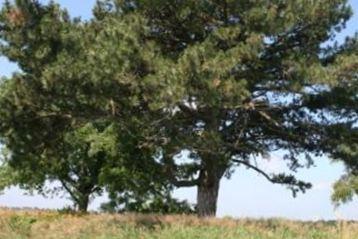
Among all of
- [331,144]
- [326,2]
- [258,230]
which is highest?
[326,2]

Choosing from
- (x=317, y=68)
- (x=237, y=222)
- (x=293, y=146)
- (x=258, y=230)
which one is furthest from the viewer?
(x=293, y=146)

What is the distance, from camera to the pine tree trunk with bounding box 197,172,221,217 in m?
24.6

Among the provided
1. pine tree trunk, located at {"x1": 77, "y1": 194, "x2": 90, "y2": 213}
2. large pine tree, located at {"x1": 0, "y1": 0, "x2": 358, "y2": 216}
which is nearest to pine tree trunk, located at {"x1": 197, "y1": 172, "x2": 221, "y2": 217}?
large pine tree, located at {"x1": 0, "y1": 0, "x2": 358, "y2": 216}

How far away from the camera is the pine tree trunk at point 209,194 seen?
80.8ft

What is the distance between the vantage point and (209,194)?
24.9 metres

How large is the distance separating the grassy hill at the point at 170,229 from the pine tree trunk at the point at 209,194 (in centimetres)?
411

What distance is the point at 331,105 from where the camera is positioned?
24250 millimetres

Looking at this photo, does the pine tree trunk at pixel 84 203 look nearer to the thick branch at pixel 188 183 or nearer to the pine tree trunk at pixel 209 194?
the thick branch at pixel 188 183

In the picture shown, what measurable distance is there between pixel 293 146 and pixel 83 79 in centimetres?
969

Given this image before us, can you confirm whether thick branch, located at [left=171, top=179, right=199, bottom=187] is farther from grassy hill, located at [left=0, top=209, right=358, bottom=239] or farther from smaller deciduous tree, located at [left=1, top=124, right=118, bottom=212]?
smaller deciduous tree, located at [left=1, top=124, right=118, bottom=212]

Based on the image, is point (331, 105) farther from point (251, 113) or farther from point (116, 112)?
point (116, 112)

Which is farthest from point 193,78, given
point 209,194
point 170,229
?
point 209,194

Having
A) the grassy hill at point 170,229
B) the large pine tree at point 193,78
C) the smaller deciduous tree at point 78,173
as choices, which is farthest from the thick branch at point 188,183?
the smaller deciduous tree at point 78,173

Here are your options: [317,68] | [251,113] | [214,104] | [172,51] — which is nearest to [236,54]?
[214,104]
